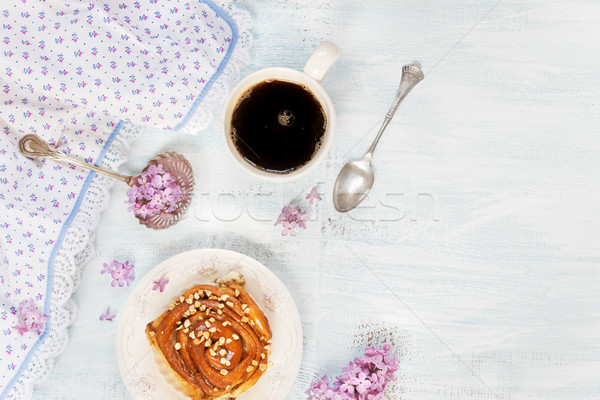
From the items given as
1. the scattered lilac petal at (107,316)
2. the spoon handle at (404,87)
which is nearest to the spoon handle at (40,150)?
the scattered lilac petal at (107,316)

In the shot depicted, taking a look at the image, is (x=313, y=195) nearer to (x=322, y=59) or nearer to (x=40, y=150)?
(x=322, y=59)

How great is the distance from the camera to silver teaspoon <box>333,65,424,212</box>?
91 cm

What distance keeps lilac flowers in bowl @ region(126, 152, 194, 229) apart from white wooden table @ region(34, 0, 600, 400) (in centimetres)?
17

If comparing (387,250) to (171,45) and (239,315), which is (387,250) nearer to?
(239,315)

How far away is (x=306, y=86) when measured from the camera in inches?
34.4

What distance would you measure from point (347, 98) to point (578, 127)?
1.60ft

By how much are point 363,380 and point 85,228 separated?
640mm

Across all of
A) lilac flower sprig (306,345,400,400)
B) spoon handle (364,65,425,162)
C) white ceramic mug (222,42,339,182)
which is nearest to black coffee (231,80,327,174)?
white ceramic mug (222,42,339,182)

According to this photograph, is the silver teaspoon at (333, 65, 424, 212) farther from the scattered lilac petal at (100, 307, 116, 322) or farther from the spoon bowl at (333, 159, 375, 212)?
the scattered lilac petal at (100, 307, 116, 322)

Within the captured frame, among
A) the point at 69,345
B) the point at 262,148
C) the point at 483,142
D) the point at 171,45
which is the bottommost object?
the point at 69,345

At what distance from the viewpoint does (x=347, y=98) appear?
0.95 meters

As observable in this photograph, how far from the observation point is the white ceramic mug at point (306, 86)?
841mm

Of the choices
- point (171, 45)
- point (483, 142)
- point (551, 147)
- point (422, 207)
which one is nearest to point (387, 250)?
point (422, 207)

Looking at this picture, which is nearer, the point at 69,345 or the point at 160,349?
the point at 160,349
